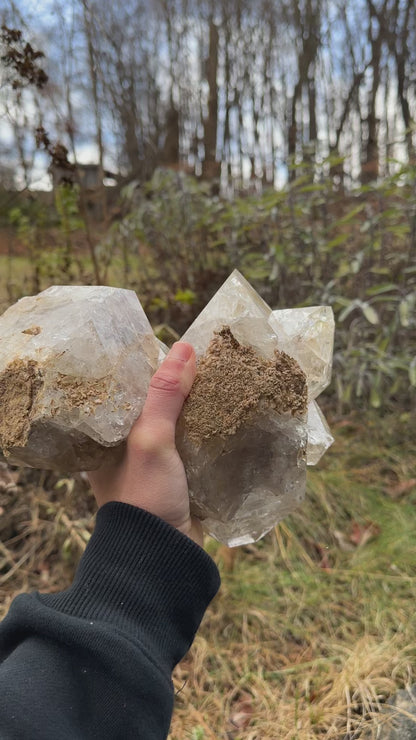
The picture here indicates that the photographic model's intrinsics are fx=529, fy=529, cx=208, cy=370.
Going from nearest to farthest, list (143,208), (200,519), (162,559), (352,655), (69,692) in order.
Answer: (69,692) < (162,559) < (200,519) < (352,655) < (143,208)

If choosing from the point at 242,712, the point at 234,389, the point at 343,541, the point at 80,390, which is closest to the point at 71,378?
the point at 80,390

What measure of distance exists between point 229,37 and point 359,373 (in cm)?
399

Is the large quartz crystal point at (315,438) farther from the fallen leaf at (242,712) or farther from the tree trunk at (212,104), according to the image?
the tree trunk at (212,104)

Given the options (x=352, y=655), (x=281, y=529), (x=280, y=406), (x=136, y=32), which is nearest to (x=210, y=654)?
(x=352, y=655)

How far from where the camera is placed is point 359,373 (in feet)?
8.53

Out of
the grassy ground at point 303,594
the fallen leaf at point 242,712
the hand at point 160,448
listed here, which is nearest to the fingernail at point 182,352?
the hand at point 160,448

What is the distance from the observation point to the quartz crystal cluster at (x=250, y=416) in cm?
102

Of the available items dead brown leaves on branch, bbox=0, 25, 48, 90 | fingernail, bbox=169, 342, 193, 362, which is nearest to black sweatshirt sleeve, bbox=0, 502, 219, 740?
fingernail, bbox=169, 342, 193, 362

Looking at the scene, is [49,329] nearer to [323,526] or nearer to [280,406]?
[280,406]

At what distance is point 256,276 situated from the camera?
3.07 m

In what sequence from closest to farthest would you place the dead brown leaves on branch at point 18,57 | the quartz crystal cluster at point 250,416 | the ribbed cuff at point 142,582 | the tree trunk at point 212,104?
the ribbed cuff at point 142,582 < the quartz crystal cluster at point 250,416 < the dead brown leaves on branch at point 18,57 < the tree trunk at point 212,104

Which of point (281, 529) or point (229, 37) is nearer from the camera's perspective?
point (281, 529)

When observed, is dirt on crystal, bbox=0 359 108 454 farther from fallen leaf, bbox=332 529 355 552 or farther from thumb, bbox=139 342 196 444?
fallen leaf, bbox=332 529 355 552

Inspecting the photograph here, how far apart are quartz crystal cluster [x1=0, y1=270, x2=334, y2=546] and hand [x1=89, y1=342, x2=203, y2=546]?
0.03 meters
